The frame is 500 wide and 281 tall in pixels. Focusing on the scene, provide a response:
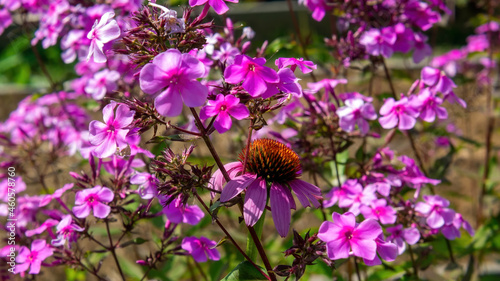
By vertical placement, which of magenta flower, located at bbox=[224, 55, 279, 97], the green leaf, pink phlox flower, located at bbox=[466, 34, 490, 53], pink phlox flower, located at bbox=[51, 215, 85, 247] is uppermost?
magenta flower, located at bbox=[224, 55, 279, 97]

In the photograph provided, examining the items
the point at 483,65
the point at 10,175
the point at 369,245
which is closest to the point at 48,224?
the point at 10,175

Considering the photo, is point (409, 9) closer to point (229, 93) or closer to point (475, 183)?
point (229, 93)

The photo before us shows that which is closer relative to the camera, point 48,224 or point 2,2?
point 48,224

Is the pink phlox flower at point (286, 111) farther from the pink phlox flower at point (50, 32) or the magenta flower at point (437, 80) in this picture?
the pink phlox flower at point (50, 32)

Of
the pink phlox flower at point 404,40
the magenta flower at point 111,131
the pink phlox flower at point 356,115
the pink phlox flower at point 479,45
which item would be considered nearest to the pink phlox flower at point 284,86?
the magenta flower at point 111,131

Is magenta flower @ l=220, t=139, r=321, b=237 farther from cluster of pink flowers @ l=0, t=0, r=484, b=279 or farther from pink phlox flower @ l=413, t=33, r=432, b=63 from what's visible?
pink phlox flower @ l=413, t=33, r=432, b=63

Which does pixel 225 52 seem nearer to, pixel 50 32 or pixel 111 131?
pixel 111 131

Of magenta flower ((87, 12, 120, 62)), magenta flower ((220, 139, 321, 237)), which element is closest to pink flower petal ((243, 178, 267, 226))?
magenta flower ((220, 139, 321, 237))
